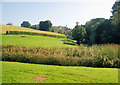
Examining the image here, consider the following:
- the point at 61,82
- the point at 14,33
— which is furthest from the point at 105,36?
the point at 61,82

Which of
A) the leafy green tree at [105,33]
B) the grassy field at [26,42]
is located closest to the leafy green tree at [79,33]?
the leafy green tree at [105,33]

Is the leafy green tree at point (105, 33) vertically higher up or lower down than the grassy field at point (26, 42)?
higher up

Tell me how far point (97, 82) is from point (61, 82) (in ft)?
4.16

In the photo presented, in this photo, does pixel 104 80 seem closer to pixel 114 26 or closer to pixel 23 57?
pixel 23 57

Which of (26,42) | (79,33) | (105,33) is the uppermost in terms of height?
(79,33)

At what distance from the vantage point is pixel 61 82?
4.09 meters

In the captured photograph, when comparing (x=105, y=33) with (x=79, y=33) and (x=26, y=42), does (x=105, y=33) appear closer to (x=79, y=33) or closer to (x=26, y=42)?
(x=79, y=33)

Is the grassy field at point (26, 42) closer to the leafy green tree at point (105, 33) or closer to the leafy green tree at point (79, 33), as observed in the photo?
the leafy green tree at point (79, 33)

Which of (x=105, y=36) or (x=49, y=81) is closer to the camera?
(x=49, y=81)

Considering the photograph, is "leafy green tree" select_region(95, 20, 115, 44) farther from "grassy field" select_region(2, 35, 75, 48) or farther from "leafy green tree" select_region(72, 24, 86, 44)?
"grassy field" select_region(2, 35, 75, 48)

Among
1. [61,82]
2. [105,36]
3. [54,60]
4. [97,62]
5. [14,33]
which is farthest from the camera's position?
[14,33]

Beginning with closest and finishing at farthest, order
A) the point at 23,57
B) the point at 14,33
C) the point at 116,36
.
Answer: the point at 23,57
the point at 116,36
the point at 14,33

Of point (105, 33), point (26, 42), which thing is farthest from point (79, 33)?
point (26, 42)

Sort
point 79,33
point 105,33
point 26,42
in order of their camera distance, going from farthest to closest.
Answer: point 79,33, point 105,33, point 26,42
